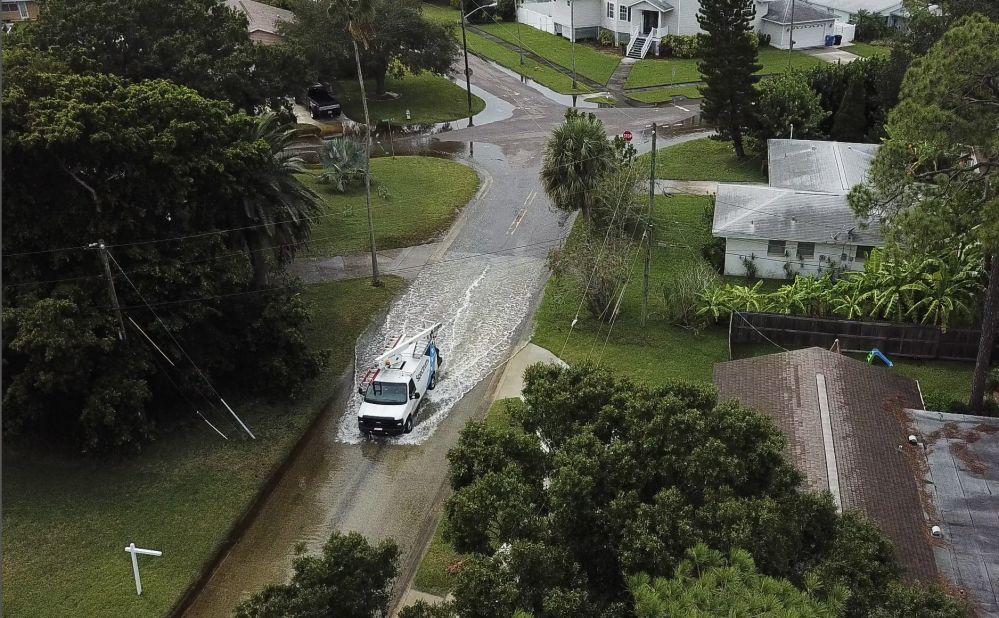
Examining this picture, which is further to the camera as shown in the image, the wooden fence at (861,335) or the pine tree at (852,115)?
the pine tree at (852,115)

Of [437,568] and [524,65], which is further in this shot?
[524,65]

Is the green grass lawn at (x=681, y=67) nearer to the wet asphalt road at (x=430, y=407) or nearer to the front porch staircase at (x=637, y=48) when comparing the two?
the front porch staircase at (x=637, y=48)

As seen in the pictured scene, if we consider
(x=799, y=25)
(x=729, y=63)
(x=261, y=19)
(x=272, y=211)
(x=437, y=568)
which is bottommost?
(x=437, y=568)

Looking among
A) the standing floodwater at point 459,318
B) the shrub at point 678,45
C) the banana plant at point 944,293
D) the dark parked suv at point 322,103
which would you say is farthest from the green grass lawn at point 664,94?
the banana plant at point 944,293

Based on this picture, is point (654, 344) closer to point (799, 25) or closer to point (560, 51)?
point (560, 51)

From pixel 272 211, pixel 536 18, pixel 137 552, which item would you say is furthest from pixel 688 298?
pixel 536 18

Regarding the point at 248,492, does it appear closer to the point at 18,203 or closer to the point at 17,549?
the point at 17,549

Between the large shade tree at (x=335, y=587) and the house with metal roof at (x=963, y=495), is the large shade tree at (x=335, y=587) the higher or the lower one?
the higher one
